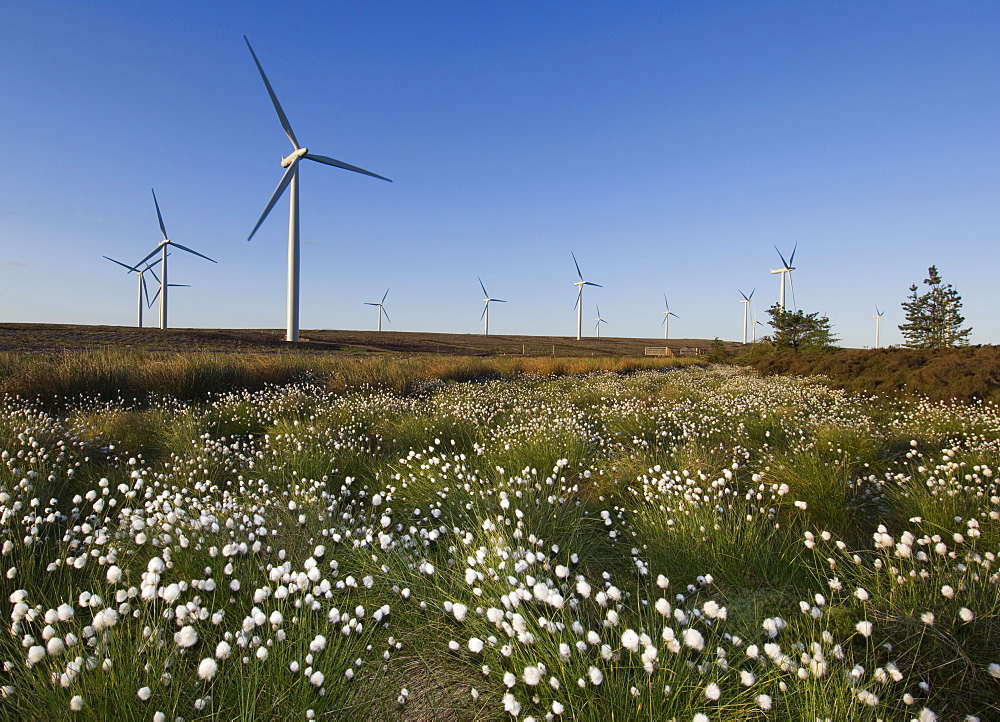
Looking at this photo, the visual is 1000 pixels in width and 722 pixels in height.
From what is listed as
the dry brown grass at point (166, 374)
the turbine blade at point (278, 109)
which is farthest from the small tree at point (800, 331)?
the turbine blade at point (278, 109)

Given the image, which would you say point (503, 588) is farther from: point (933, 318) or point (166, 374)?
point (933, 318)

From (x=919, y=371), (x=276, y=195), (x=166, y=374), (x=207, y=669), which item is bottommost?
(x=207, y=669)

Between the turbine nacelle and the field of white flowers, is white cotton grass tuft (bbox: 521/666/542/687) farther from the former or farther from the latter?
the turbine nacelle

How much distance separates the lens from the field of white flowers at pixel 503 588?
2059 mm

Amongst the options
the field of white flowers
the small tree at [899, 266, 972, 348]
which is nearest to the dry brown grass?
the field of white flowers

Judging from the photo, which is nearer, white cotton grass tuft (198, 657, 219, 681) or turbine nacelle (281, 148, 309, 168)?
white cotton grass tuft (198, 657, 219, 681)

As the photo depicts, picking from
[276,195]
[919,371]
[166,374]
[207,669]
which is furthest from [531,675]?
[276,195]

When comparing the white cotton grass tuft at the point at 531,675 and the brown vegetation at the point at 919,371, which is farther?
the brown vegetation at the point at 919,371

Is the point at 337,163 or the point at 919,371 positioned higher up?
the point at 337,163

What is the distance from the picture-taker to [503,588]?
2709mm

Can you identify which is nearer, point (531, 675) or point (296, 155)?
point (531, 675)

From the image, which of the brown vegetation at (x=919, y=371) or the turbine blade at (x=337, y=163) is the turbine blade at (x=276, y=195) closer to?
the turbine blade at (x=337, y=163)

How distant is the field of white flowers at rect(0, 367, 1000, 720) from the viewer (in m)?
2.06

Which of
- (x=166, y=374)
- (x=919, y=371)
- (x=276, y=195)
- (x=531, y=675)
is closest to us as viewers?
(x=531, y=675)
